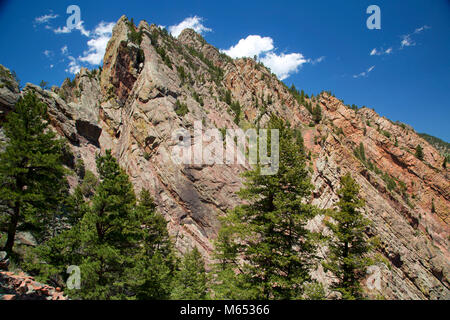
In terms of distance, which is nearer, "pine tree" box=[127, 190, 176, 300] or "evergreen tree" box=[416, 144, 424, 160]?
"pine tree" box=[127, 190, 176, 300]

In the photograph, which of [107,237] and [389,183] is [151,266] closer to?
[107,237]

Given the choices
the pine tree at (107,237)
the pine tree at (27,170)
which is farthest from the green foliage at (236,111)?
the pine tree at (27,170)

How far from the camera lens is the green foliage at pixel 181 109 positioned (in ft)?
126

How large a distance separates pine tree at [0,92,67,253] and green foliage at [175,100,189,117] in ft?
83.0

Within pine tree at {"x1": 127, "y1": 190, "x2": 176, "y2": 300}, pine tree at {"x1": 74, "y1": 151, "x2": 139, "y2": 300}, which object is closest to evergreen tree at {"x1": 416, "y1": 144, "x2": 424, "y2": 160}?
pine tree at {"x1": 127, "y1": 190, "x2": 176, "y2": 300}

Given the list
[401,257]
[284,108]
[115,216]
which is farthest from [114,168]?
[284,108]

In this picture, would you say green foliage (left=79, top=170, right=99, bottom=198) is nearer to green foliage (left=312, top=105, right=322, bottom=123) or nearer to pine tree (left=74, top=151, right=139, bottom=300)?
pine tree (left=74, top=151, right=139, bottom=300)

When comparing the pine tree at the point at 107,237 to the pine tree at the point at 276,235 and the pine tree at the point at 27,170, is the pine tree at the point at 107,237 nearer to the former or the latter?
the pine tree at the point at 27,170

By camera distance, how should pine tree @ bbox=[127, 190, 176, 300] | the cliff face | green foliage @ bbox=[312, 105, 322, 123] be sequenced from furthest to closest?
green foliage @ bbox=[312, 105, 322, 123]
the cliff face
pine tree @ bbox=[127, 190, 176, 300]

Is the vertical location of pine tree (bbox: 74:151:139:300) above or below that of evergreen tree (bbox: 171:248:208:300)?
above

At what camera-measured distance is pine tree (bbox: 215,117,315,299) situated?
9.80 metres

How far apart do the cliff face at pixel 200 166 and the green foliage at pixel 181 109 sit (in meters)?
0.48

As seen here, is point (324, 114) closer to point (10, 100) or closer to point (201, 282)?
point (201, 282)

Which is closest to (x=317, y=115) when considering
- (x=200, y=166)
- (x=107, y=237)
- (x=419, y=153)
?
(x=419, y=153)
